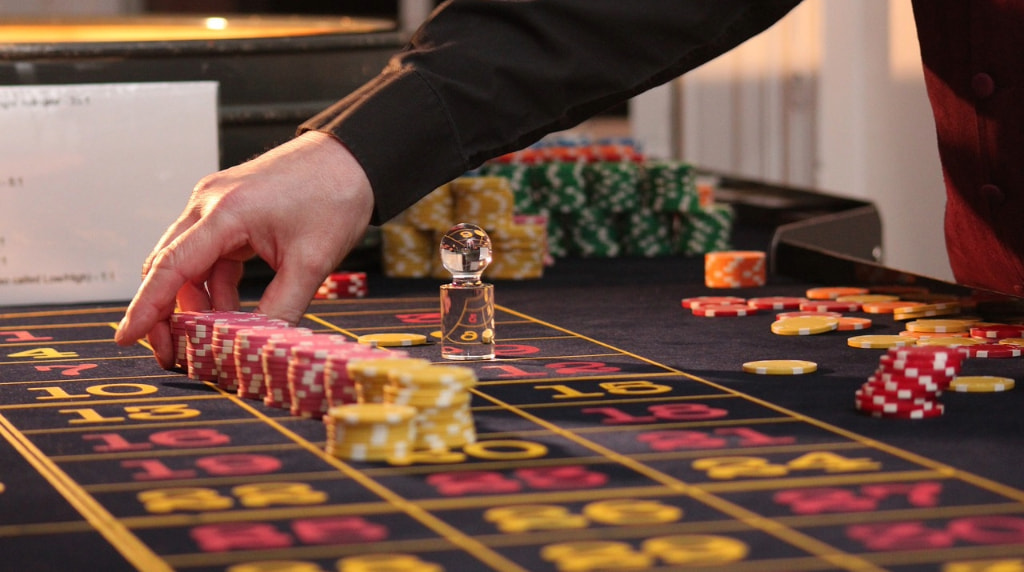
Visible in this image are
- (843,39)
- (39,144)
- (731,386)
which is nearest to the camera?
(731,386)

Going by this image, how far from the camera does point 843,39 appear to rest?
19.3ft

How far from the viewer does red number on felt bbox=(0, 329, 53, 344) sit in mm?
2172

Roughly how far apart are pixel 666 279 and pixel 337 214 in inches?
40.4

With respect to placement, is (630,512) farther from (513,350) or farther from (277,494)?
(513,350)

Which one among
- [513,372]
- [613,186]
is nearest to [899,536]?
[513,372]

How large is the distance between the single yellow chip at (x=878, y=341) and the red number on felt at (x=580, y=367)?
347mm

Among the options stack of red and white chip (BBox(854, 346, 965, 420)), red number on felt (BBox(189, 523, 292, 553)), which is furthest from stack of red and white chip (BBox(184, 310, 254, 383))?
stack of red and white chip (BBox(854, 346, 965, 420))

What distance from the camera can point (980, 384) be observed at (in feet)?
5.25

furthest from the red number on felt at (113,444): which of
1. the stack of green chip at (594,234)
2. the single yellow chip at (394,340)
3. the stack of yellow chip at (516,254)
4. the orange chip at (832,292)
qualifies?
the stack of green chip at (594,234)

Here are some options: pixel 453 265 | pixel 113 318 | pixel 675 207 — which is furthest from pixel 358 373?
pixel 675 207

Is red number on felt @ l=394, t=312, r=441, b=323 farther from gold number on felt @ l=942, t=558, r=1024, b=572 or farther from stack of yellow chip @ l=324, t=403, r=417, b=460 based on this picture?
gold number on felt @ l=942, t=558, r=1024, b=572

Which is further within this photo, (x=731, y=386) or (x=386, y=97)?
(x=386, y=97)

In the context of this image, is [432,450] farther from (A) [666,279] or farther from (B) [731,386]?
(A) [666,279]

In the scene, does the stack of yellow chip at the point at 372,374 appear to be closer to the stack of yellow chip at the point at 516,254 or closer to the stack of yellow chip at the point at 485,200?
the stack of yellow chip at the point at 516,254
